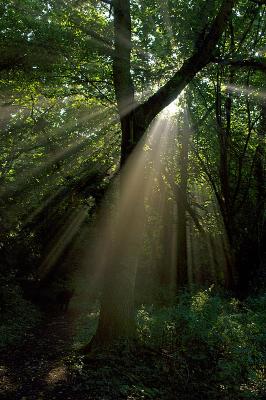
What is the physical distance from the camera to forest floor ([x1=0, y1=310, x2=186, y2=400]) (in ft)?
22.5

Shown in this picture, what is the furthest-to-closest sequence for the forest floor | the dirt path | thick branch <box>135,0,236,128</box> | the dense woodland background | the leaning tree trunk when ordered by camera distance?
1. the leaning tree trunk
2. thick branch <box>135,0,236,128</box>
3. the dense woodland background
4. the dirt path
5. the forest floor

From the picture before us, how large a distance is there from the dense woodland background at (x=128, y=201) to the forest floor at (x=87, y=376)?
38 millimetres

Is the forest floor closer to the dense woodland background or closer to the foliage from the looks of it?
the dense woodland background

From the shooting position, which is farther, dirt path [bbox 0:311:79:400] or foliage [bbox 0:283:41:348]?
foliage [bbox 0:283:41:348]

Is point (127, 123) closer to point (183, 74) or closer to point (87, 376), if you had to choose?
point (183, 74)

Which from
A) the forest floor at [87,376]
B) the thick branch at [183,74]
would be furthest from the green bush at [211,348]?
the thick branch at [183,74]

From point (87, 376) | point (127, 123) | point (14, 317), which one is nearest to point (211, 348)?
point (87, 376)

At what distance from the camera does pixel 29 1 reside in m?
10.6

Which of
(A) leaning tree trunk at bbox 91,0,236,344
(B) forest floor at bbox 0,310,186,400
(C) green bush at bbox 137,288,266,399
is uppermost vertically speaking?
(A) leaning tree trunk at bbox 91,0,236,344

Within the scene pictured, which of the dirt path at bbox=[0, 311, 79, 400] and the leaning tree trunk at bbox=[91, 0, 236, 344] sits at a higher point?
the leaning tree trunk at bbox=[91, 0, 236, 344]

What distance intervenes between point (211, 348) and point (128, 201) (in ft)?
11.7

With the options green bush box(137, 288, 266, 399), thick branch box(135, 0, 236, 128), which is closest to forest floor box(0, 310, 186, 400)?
green bush box(137, 288, 266, 399)

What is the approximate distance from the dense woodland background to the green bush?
30mm

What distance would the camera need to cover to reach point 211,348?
816 centimetres
